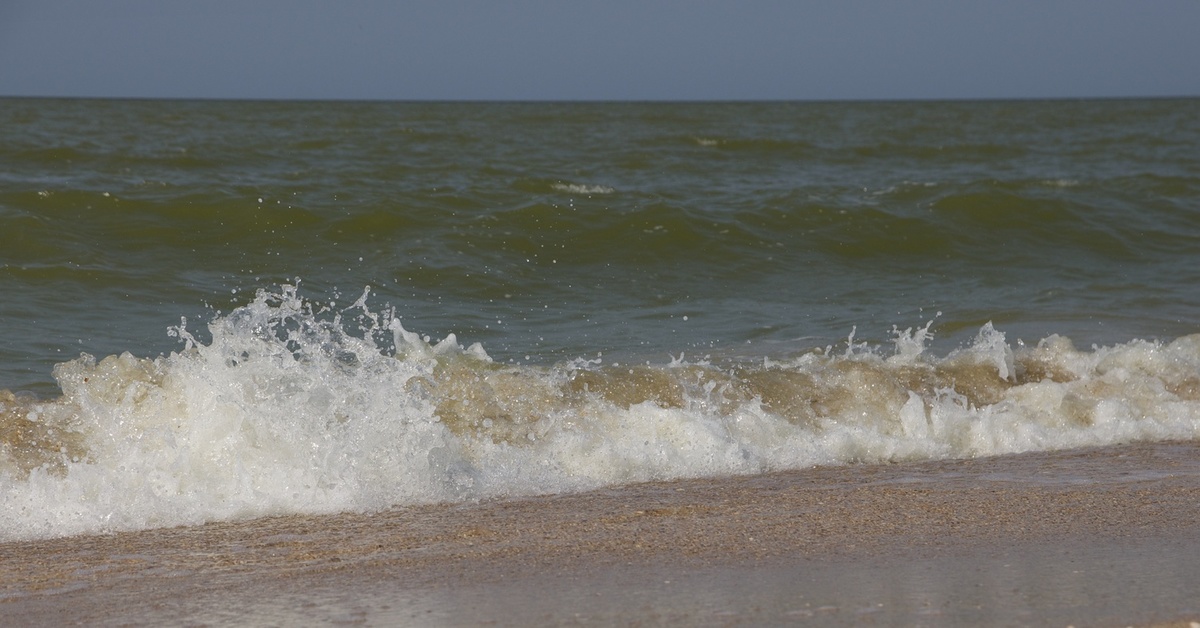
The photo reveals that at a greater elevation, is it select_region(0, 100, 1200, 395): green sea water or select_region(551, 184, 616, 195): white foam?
select_region(551, 184, 616, 195): white foam

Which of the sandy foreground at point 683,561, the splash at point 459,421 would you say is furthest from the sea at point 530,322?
the sandy foreground at point 683,561

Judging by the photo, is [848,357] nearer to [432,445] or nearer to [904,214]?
[432,445]

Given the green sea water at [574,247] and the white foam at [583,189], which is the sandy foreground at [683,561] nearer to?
the green sea water at [574,247]

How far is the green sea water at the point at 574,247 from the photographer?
7.53 m

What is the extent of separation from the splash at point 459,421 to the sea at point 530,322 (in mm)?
14

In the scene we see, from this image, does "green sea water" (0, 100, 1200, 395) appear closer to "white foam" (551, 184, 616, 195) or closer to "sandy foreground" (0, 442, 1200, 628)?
"white foam" (551, 184, 616, 195)

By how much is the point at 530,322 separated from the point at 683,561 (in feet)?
13.9

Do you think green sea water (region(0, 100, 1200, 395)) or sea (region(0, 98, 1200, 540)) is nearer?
sea (region(0, 98, 1200, 540))

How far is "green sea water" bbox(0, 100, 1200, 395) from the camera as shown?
753 cm

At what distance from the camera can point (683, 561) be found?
3496 millimetres

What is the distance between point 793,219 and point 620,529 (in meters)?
7.94

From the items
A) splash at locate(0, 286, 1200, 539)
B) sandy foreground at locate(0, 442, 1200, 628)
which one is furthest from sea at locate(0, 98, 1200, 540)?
sandy foreground at locate(0, 442, 1200, 628)

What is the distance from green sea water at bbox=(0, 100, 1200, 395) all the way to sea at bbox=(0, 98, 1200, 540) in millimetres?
43

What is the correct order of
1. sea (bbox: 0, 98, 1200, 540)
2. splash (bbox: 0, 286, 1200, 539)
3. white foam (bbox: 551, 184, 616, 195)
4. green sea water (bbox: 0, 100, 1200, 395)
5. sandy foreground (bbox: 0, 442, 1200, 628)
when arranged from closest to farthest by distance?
sandy foreground (bbox: 0, 442, 1200, 628)
splash (bbox: 0, 286, 1200, 539)
sea (bbox: 0, 98, 1200, 540)
green sea water (bbox: 0, 100, 1200, 395)
white foam (bbox: 551, 184, 616, 195)
